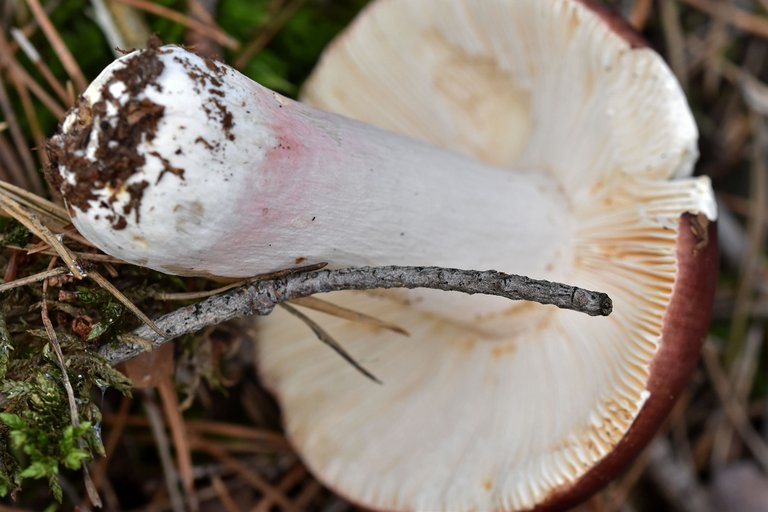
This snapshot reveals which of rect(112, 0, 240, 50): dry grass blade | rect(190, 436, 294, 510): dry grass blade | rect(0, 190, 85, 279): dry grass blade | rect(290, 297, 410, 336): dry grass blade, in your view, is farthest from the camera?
rect(190, 436, 294, 510): dry grass blade

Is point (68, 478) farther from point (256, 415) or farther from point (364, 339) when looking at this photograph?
point (364, 339)

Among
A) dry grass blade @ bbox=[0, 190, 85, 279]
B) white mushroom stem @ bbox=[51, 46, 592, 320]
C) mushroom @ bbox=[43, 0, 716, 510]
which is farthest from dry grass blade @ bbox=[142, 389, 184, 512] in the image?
white mushroom stem @ bbox=[51, 46, 592, 320]

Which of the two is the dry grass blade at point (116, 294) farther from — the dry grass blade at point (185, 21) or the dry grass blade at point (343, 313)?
the dry grass blade at point (185, 21)

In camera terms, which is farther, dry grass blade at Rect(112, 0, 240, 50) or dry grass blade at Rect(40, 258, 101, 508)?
dry grass blade at Rect(112, 0, 240, 50)

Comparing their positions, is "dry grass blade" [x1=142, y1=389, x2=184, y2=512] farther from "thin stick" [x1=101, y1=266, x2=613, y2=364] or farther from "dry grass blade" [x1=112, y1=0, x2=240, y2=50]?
"dry grass blade" [x1=112, y1=0, x2=240, y2=50]

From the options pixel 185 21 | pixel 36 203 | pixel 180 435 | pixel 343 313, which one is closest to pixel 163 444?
pixel 180 435

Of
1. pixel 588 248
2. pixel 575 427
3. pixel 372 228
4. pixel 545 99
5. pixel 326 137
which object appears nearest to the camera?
pixel 326 137

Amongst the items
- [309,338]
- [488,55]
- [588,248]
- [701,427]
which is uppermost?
[488,55]

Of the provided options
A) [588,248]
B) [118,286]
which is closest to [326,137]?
[118,286]
